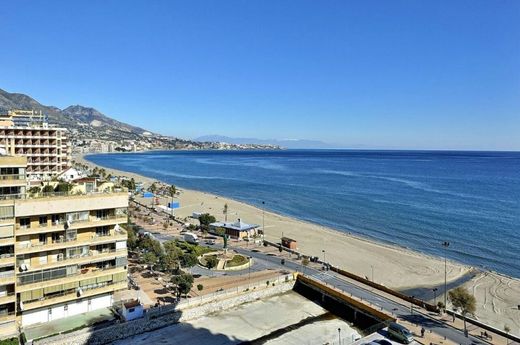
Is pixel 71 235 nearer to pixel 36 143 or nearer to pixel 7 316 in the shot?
pixel 7 316

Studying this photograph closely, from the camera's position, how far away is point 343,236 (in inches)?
2420

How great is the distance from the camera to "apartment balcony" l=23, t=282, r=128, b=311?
2440 cm

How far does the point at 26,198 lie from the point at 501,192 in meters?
119

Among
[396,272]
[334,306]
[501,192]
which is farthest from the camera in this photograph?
[501,192]

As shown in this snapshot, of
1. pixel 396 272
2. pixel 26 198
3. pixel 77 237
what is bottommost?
pixel 396 272

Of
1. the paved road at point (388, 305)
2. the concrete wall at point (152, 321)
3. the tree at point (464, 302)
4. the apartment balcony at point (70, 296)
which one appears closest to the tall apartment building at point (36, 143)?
the apartment balcony at point (70, 296)

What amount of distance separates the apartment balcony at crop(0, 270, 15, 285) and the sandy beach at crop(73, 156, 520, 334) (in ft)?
113

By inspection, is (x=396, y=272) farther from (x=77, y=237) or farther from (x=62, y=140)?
(x=62, y=140)

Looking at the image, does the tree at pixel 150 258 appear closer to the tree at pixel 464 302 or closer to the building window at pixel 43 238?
the building window at pixel 43 238

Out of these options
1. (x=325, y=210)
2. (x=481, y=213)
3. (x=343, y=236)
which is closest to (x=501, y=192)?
(x=481, y=213)

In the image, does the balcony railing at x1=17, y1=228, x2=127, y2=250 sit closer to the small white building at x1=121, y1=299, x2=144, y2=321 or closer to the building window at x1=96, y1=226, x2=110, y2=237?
the building window at x1=96, y1=226, x2=110, y2=237

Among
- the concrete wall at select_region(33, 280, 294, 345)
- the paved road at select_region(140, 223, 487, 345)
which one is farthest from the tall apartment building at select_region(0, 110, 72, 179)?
the concrete wall at select_region(33, 280, 294, 345)

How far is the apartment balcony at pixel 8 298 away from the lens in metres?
23.1

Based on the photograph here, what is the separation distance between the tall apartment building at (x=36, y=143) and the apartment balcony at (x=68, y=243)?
117ft
